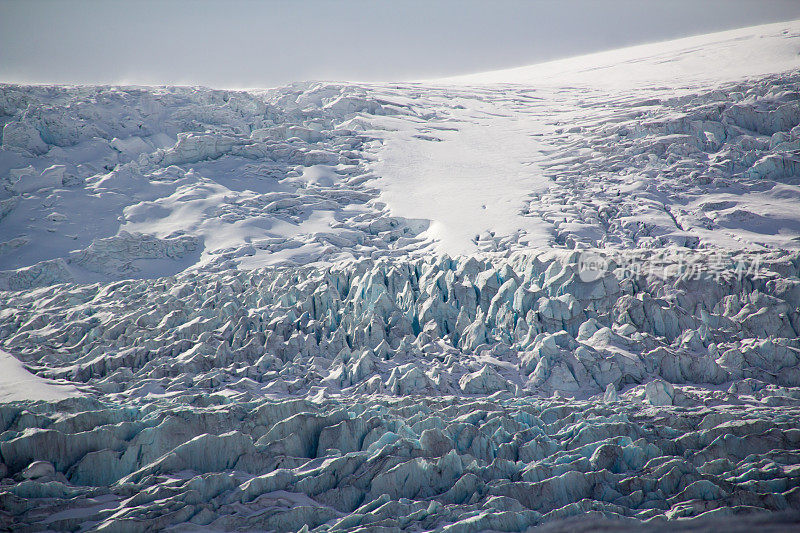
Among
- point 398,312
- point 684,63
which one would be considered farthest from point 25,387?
point 684,63

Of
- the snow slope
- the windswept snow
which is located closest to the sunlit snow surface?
the windswept snow

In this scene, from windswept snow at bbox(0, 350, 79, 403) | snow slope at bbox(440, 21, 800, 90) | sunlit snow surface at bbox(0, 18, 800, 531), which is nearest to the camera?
sunlit snow surface at bbox(0, 18, 800, 531)

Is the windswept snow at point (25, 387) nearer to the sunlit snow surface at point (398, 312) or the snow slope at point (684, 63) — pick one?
the sunlit snow surface at point (398, 312)

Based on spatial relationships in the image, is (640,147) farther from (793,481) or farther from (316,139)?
(793,481)

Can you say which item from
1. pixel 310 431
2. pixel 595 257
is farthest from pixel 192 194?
pixel 310 431

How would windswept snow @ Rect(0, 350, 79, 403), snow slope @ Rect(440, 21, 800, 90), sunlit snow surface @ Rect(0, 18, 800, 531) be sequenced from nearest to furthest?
sunlit snow surface @ Rect(0, 18, 800, 531) < windswept snow @ Rect(0, 350, 79, 403) < snow slope @ Rect(440, 21, 800, 90)

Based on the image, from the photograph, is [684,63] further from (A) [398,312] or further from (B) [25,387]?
(B) [25,387]

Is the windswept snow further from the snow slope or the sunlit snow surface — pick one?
the snow slope

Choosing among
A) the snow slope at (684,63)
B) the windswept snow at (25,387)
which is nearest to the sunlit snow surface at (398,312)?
the windswept snow at (25,387)
